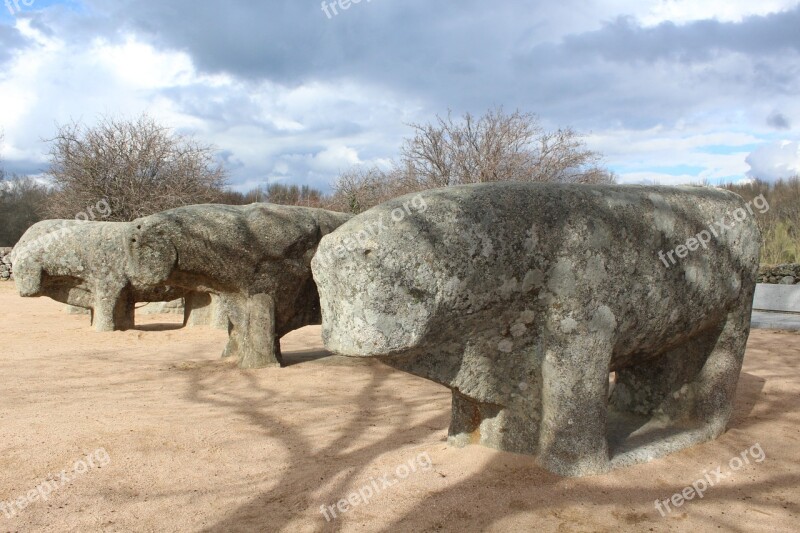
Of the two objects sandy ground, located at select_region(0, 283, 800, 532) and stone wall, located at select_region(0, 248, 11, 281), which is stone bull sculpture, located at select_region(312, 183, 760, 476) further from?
stone wall, located at select_region(0, 248, 11, 281)

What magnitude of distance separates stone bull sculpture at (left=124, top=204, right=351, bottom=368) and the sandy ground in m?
0.81

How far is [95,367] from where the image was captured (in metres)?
6.76

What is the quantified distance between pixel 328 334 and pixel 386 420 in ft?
6.04

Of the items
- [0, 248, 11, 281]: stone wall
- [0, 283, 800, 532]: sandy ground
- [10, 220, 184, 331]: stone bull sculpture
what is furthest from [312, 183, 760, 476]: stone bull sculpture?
[0, 248, 11, 281]: stone wall

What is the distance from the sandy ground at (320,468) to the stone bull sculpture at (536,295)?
27cm

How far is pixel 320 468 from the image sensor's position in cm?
353

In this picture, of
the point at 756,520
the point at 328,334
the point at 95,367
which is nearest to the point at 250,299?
the point at 95,367

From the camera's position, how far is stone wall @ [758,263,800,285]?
1223 centimetres

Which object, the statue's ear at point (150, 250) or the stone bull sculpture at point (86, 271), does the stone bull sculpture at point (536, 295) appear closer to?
the statue's ear at point (150, 250)

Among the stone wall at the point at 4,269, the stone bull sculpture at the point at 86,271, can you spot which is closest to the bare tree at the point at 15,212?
the stone wall at the point at 4,269

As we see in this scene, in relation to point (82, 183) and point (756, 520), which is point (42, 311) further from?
point (756, 520)

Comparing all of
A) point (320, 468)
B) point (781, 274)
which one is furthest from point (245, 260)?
point (781, 274)

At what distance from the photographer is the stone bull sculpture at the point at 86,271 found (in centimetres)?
886

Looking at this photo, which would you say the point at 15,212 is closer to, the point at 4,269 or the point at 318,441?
the point at 4,269
